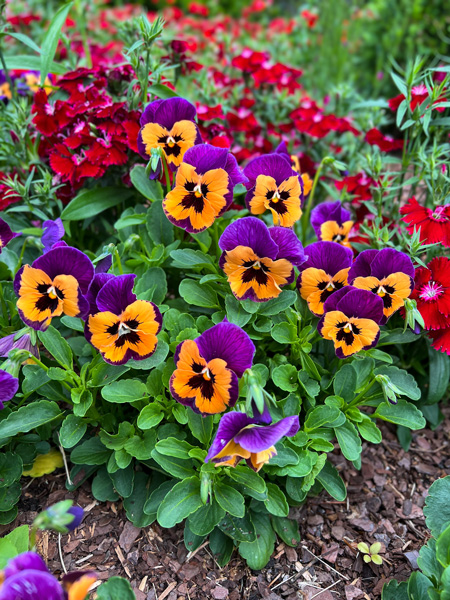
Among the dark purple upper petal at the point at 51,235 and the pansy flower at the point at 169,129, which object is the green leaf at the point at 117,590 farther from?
the pansy flower at the point at 169,129

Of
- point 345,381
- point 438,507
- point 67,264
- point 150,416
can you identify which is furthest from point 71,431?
point 438,507

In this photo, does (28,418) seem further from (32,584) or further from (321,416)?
(321,416)

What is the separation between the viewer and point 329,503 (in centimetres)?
199

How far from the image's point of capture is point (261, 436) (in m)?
1.35

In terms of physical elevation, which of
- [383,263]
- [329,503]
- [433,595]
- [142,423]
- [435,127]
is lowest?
[329,503]

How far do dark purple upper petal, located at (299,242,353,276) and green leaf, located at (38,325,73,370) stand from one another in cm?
83

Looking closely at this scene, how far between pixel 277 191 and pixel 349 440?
84 centimetres

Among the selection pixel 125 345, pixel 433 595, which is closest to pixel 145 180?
pixel 125 345

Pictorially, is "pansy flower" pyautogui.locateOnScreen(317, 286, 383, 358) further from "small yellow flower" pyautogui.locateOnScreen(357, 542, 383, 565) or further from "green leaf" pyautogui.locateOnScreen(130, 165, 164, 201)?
"green leaf" pyautogui.locateOnScreen(130, 165, 164, 201)

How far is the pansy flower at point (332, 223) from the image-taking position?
6.90 ft

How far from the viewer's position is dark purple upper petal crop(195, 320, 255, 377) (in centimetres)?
146

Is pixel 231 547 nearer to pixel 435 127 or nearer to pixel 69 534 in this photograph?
pixel 69 534

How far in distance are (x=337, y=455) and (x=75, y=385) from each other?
1.06 m

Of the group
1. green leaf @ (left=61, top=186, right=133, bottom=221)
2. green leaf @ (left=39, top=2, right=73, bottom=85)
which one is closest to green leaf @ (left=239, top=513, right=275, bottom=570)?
green leaf @ (left=61, top=186, right=133, bottom=221)
